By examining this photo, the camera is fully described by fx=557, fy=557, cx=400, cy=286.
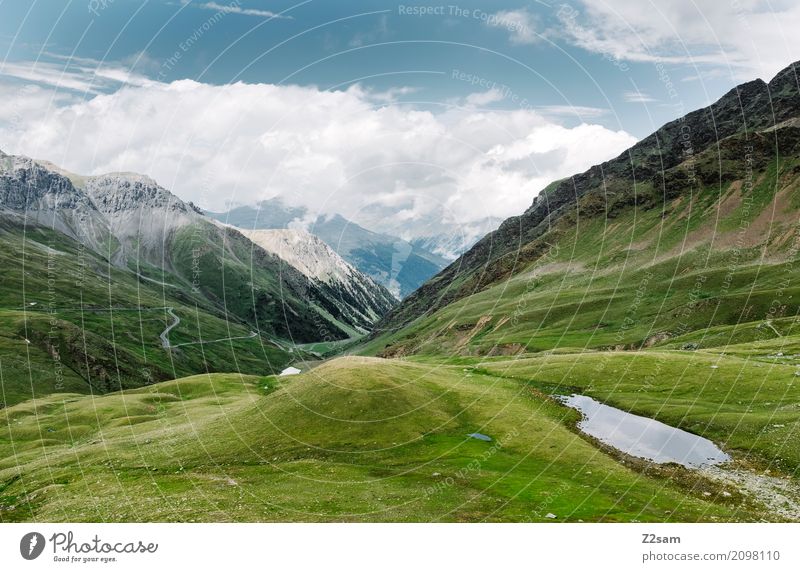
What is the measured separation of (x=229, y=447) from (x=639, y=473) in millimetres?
40858

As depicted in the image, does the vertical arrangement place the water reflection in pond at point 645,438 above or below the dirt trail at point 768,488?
above

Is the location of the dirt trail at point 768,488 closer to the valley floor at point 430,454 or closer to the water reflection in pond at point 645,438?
the valley floor at point 430,454

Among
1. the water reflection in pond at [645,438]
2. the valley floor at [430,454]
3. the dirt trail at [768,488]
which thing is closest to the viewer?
the dirt trail at [768,488]

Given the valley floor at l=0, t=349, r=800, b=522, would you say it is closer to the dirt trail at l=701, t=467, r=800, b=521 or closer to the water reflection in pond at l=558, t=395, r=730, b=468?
the dirt trail at l=701, t=467, r=800, b=521

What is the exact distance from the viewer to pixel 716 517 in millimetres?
39969

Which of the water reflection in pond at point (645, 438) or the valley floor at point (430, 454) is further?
the water reflection in pond at point (645, 438)

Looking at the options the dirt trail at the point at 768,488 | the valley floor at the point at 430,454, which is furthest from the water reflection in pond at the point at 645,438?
the dirt trail at the point at 768,488

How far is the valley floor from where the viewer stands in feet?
139

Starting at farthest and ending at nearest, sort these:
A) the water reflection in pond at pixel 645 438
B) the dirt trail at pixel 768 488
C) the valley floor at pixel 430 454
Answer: the water reflection in pond at pixel 645 438 → the valley floor at pixel 430 454 → the dirt trail at pixel 768 488

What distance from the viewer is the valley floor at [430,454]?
42375mm

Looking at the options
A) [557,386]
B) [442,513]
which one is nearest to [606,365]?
[557,386]

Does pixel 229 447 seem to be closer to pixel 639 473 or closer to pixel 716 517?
pixel 639 473
